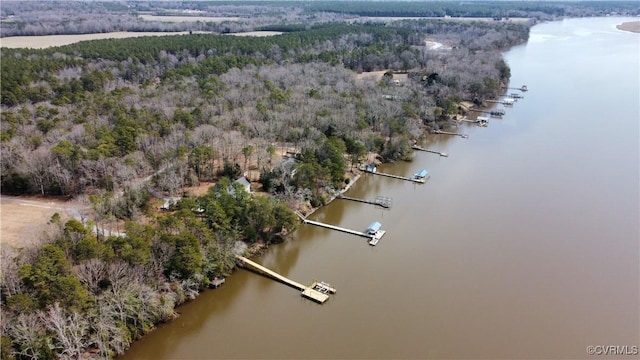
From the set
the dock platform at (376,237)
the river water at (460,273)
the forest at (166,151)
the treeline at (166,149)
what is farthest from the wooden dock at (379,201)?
the dock platform at (376,237)

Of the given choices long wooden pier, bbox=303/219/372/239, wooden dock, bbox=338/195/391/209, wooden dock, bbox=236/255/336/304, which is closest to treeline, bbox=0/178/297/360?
wooden dock, bbox=236/255/336/304

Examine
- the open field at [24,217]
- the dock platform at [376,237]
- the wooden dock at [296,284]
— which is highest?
the open field at [24,217]

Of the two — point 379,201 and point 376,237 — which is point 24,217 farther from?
point 379,201

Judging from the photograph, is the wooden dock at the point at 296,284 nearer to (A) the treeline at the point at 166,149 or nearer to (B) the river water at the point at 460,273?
(B) the river water at the point at 460,273

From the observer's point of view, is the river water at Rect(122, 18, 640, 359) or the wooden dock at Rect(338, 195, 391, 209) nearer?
the river water at Rect(122, 18, 640, 359)

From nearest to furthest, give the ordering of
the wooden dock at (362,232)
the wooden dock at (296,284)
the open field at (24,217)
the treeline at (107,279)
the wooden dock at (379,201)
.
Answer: the treeline at (107,279) < the wooden dock at (296,284) < the open field at (24,217) < the wooden dock at (362,232) < the wooden dock at (379,201)

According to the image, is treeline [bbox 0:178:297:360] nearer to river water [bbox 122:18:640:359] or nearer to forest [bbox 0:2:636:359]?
forest [bbox 0:2:636:359]
